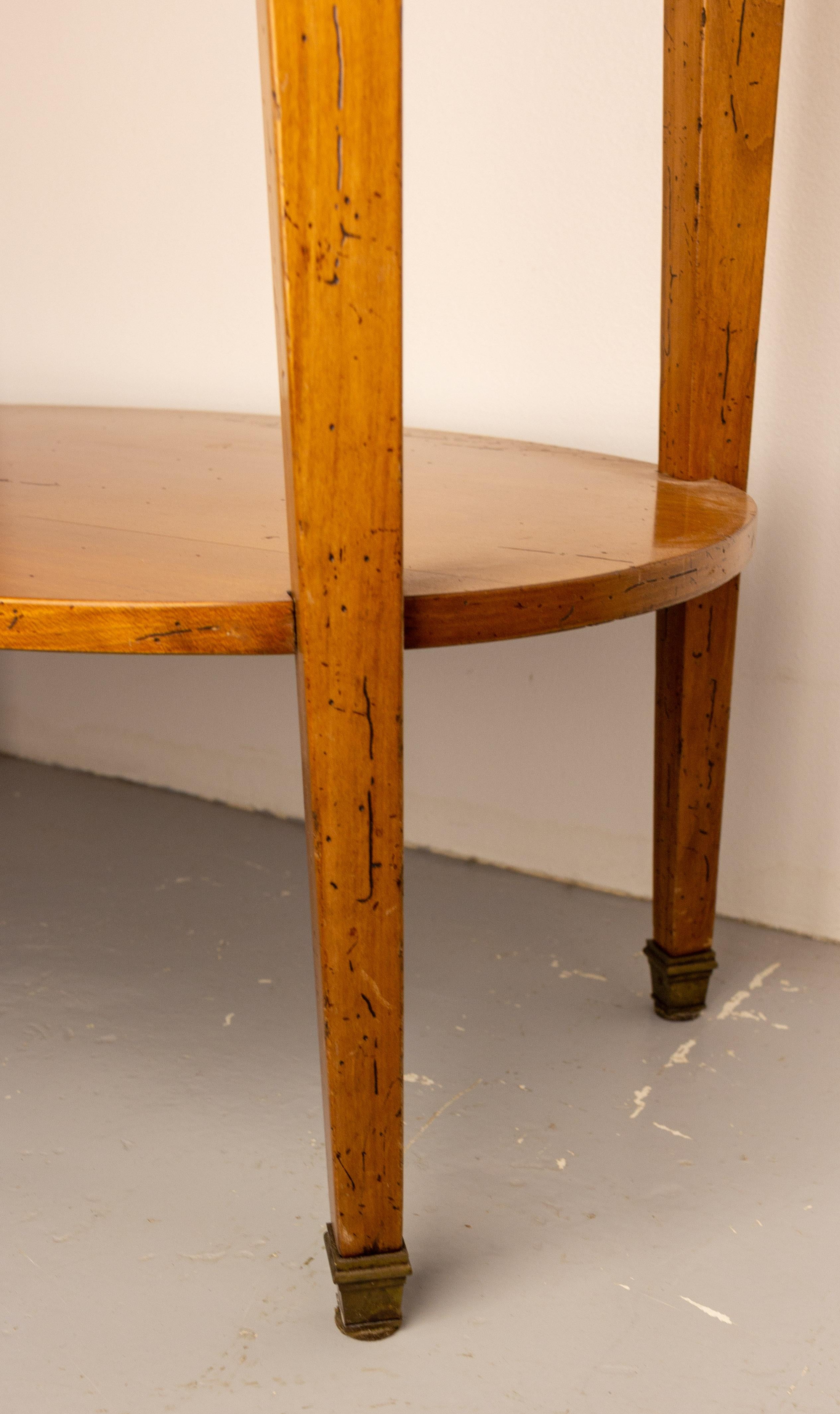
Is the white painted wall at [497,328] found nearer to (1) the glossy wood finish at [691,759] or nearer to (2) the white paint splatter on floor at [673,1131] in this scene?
(1) the glossy wood finish at [691,759]

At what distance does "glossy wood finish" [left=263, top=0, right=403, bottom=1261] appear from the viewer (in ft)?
2.23

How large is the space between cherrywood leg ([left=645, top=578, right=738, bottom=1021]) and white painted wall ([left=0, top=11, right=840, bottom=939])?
11.9 inches

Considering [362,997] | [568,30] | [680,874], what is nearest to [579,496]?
[680,874]

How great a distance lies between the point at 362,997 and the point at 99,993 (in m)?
0.66

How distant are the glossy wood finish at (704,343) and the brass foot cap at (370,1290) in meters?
0.54

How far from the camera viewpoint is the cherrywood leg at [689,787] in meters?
1.27

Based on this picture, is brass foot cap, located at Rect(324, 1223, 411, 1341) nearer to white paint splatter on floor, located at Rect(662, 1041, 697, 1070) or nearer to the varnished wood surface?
white paint splatter on floor, located at Rect(662, 1041, 697, 1070)

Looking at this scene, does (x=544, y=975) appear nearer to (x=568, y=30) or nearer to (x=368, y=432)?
(x=368, y=432)

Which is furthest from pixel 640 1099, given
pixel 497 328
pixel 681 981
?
pixel 497 328

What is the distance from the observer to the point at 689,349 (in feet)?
3.97

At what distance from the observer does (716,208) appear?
3.79 feet

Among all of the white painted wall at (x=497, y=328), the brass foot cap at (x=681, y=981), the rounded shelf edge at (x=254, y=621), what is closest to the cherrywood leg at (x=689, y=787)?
the brass foot cap at (x=681, y=981)

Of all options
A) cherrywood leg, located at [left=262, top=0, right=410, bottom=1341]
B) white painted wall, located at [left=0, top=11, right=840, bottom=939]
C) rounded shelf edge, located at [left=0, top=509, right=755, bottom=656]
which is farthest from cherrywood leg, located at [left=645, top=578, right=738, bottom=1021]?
cherrywood leg, located at [left=262, top=0, right=410, bottom=1341]

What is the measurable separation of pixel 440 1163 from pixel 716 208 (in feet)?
3.01
